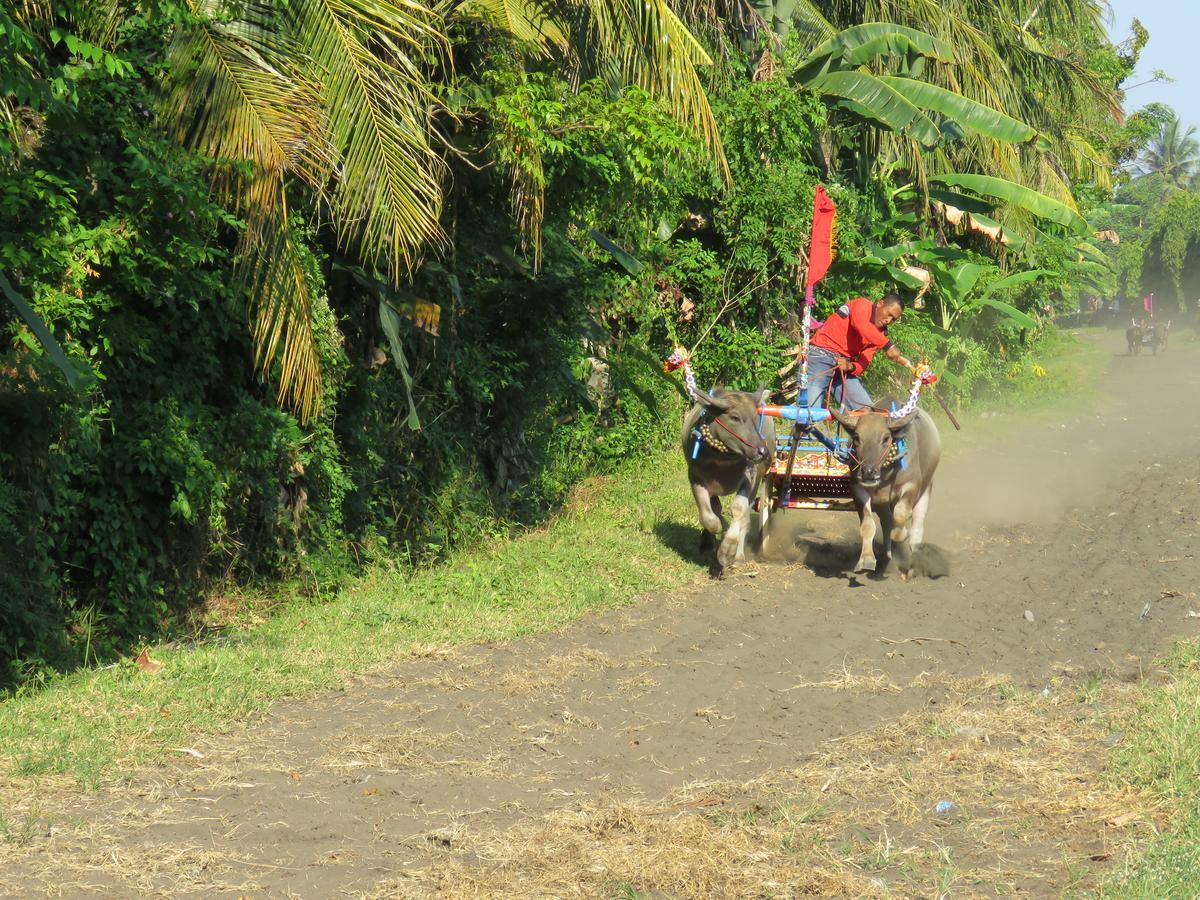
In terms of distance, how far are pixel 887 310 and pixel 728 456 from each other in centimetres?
188

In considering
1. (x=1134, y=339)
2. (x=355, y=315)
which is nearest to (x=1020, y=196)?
(x=355, y=315)

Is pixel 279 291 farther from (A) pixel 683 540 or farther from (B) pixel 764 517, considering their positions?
(A) pixel 683 540

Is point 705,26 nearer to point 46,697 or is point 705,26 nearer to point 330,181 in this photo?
point 330,181

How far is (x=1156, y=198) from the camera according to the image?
84.1 metres

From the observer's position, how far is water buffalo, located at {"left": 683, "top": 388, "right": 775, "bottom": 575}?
10578 millimetres

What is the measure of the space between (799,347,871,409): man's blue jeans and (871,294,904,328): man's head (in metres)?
0.48

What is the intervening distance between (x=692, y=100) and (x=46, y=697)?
6.07 metres

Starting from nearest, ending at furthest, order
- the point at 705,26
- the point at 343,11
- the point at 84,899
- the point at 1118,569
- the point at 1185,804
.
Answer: the point at 84,899 < the point at 1185,804 < the point at 343,11 < the point at 1118,569 < the point at 705,26

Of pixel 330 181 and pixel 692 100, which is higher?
pixel 692 100

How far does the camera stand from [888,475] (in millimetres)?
10602

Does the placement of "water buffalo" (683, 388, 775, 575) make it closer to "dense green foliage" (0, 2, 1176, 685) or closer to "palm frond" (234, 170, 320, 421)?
"dense green foliage" (0, 2, 1176, 685)

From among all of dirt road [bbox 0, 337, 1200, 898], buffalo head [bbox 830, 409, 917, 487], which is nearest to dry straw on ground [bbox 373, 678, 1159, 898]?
dirt road [bbox 0, 337, 1200, 898]

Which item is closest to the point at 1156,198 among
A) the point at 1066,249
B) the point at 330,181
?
the point at 1066,249

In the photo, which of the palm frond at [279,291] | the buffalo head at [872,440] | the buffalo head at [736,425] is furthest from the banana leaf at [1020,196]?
the palm frond at [279,291]
